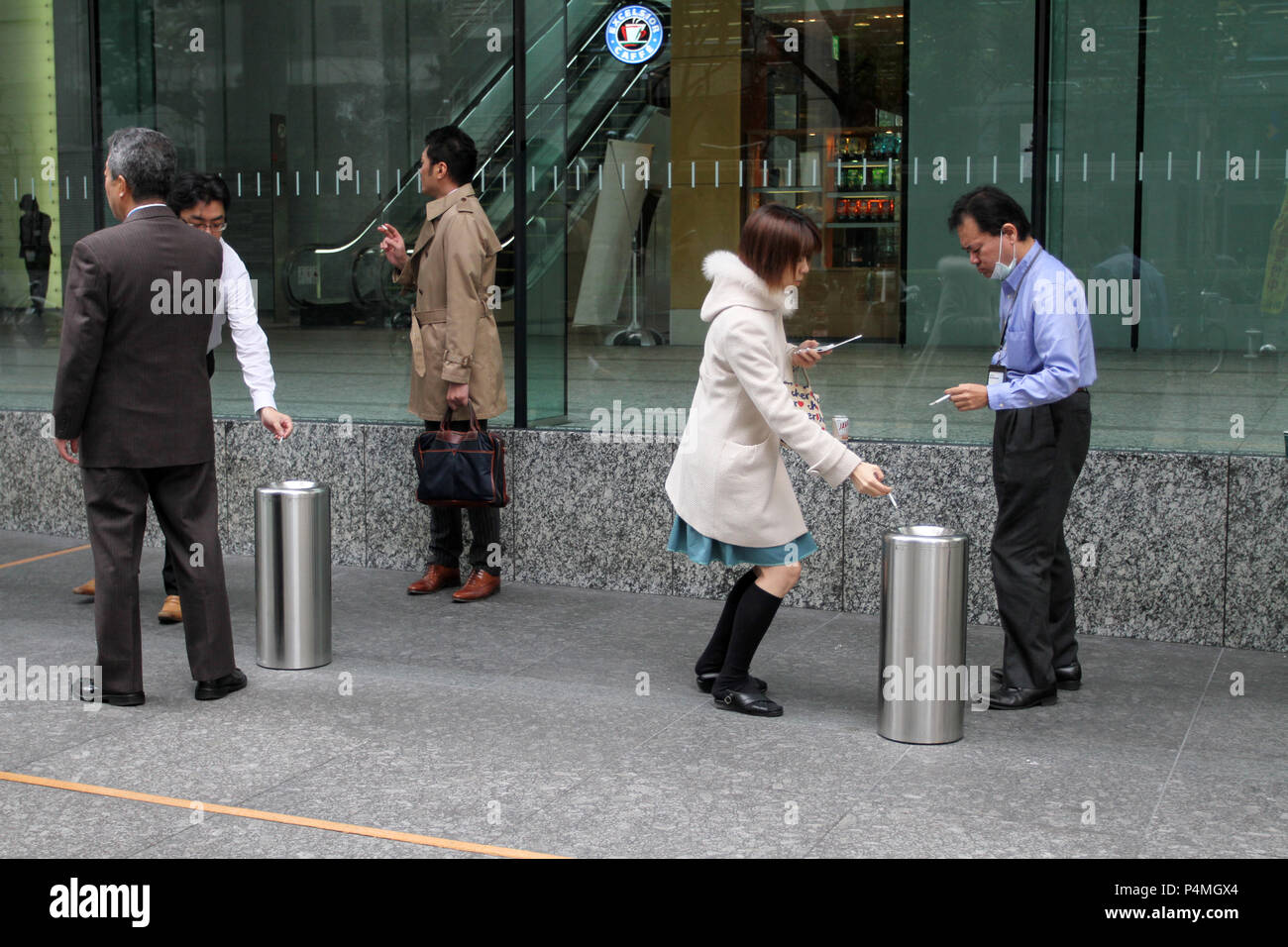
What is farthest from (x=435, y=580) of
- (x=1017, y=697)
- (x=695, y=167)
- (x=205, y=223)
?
(x=1017, y=697)

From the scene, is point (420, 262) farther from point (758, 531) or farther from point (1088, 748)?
point (1088, 748)

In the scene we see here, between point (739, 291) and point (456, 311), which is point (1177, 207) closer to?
point (739, 291)

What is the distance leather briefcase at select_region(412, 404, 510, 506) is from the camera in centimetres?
688

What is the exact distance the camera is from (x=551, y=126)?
25.3ft

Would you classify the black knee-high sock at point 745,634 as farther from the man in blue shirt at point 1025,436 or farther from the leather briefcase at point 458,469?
the leather briefcase at point 458,469

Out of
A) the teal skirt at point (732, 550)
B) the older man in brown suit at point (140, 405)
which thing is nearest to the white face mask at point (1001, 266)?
the teal skirt at point (732, 550)

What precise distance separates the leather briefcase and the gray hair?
1887 millimetres

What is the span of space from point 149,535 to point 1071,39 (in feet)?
18.4

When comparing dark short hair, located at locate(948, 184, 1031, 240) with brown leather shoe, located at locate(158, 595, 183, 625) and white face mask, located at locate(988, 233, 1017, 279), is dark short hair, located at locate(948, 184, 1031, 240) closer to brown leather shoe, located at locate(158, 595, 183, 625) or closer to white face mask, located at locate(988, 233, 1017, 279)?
white face mask, located at locate(988, 233, 1017, 279)

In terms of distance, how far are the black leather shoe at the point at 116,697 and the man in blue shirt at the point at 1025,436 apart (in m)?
3.11

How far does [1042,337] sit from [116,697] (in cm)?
357

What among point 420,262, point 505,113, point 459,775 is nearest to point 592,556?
point 420,262

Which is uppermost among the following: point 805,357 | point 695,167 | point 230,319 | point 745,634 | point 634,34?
point 634,34
